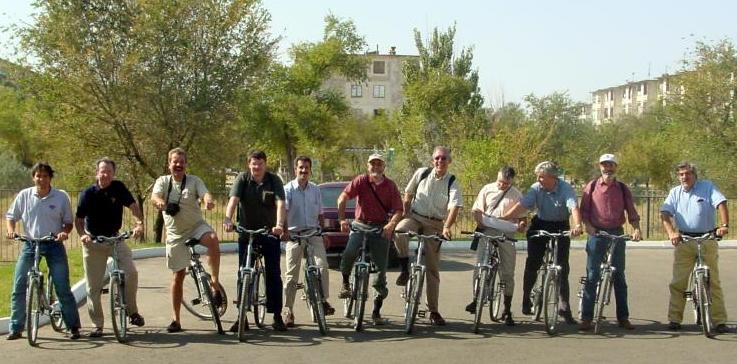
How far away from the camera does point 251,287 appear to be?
29.3ft

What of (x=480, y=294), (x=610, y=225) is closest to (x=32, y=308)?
(x=480, y=294)

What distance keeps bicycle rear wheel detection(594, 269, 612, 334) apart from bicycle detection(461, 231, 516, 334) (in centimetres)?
99

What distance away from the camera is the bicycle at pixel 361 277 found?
9172mm

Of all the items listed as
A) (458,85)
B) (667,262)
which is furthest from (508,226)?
(458,85)

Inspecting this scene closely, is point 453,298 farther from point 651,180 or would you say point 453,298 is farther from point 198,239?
point 651,180

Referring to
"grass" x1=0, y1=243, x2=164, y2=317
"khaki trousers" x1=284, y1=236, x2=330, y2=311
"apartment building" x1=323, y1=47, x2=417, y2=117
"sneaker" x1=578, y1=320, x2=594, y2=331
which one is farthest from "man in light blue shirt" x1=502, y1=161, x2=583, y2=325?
"apartment building" x1=323, y1=47, x2=417, y2=117

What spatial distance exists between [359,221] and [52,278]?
10.2 ft

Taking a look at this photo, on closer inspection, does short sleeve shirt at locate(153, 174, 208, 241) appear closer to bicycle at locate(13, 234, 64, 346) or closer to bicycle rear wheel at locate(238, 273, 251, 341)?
bicycle rear wheel at locate(238, 273, 251, 341)

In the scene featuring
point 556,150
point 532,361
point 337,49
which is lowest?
point 532,361

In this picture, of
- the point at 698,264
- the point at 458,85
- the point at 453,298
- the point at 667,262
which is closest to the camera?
the point at 698,264

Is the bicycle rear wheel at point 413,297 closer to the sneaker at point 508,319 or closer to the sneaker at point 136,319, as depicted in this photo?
the sneaker at point 508,319

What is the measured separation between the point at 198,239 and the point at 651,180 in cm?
5112

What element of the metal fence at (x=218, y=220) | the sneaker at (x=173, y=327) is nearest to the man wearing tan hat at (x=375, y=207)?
the sneaker at (x=173, y=327)

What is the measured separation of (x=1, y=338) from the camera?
351 inches
